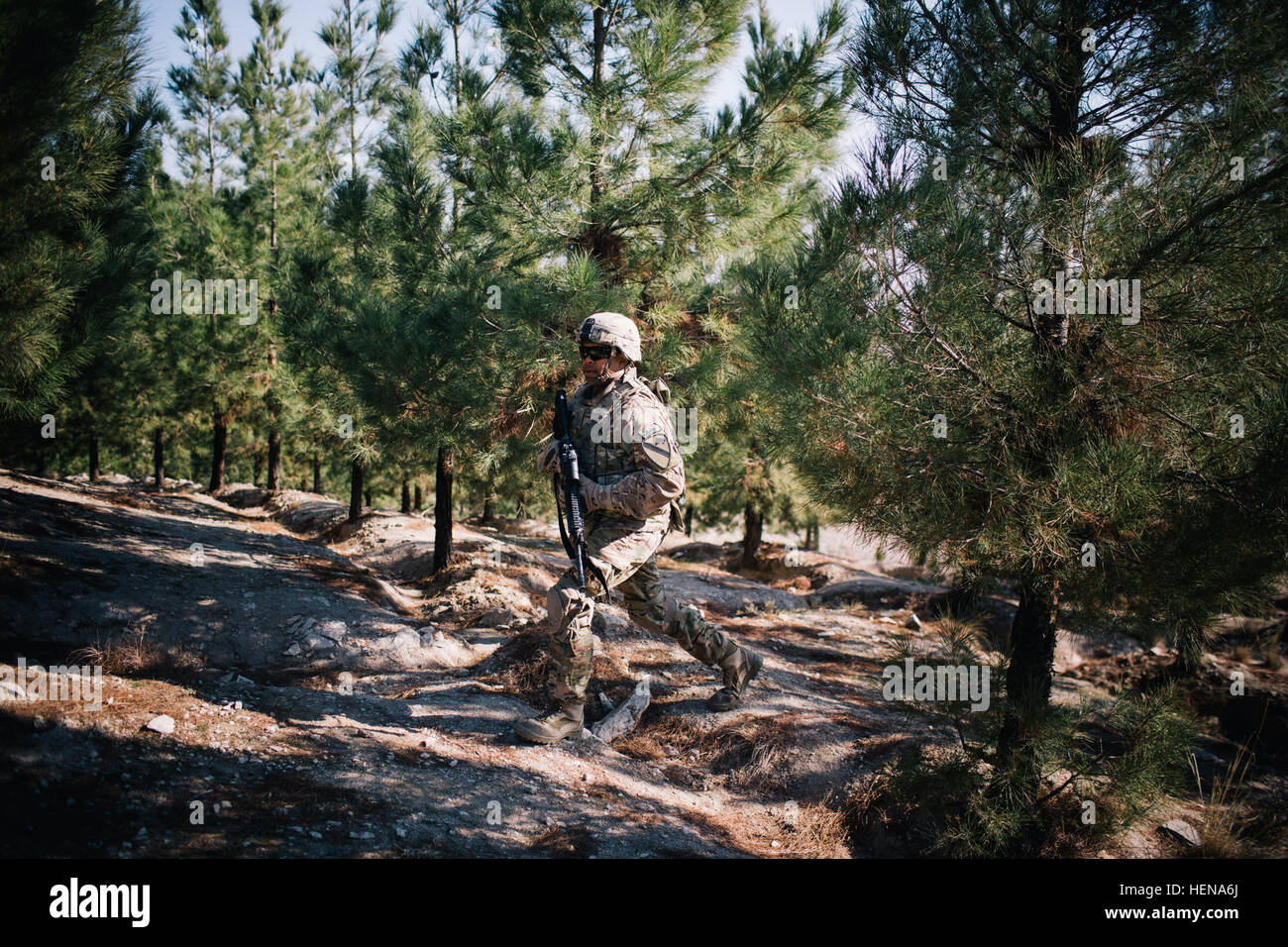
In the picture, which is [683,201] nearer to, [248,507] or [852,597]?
[852,597]

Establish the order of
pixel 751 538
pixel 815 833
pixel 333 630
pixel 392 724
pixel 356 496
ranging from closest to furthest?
pixel 815 833 → pixel 392 724 → pixel 333 630 → pixel 356 496 → pixel 751 538

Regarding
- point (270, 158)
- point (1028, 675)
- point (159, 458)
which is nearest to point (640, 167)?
point (1028, 675)

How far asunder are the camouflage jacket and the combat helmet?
0.49ft

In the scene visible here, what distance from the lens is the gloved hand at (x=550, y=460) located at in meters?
4.15

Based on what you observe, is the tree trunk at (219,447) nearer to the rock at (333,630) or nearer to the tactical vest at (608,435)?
the rock at (333,630)

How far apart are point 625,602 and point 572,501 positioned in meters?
0.84

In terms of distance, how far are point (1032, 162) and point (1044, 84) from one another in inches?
14.4

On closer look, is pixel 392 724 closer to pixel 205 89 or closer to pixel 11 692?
pixel 11 692

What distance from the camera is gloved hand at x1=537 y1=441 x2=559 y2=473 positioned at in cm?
415

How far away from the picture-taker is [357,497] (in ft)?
46.5

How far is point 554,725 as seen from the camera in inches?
155

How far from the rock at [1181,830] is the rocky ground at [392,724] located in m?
0.04

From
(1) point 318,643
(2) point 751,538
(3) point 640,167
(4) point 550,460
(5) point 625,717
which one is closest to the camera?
(4) point 550,460

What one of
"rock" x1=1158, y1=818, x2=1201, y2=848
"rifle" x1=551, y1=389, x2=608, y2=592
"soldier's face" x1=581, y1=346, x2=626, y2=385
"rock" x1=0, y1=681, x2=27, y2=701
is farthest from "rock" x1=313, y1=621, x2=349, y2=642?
"rock" x1=1158, y1=818, x2=1201, y2=848
